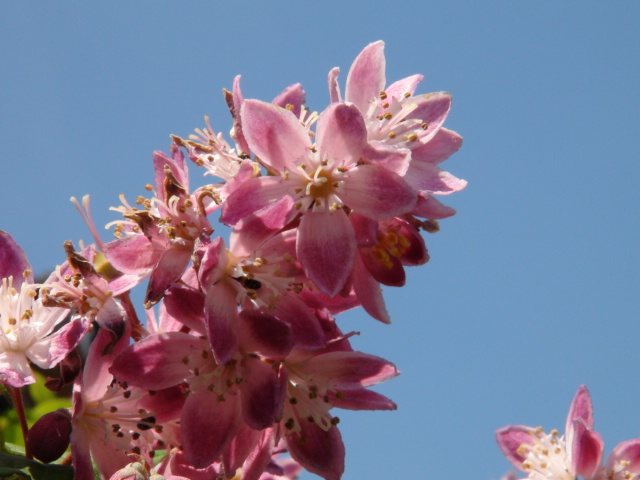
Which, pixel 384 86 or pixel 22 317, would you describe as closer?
pixel 22 317

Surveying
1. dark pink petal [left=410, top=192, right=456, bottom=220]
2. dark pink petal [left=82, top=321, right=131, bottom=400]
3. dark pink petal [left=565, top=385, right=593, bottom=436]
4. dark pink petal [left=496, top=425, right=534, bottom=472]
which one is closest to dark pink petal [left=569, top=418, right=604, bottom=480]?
dark pink petal [left=565, top=385, right=593, bottom=436]

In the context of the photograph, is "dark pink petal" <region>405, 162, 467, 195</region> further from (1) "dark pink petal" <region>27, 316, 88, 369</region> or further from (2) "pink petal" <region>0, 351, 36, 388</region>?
(2) "pink petal" <region>0, 351, 36, 388</region>

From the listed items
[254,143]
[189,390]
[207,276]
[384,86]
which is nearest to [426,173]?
[384,86]

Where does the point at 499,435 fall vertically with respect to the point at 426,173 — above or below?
below

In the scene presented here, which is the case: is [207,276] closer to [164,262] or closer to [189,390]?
[164,262]

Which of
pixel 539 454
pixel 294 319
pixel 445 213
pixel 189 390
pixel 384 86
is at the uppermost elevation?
pixel 384 86

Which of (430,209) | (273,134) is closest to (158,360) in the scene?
(273,134)
